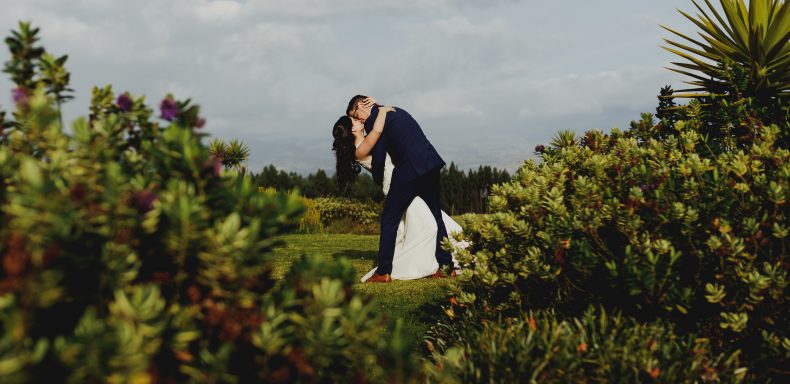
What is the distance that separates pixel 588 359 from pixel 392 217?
4813mm

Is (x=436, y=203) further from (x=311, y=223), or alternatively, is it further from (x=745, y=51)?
(x=311, y=223)

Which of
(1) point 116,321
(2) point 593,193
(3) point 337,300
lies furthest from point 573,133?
(1) point 116,321

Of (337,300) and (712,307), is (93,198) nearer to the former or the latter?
(337,300)

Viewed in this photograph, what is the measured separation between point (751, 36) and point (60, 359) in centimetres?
823

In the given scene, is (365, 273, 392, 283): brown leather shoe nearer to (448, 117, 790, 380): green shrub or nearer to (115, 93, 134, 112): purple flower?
(448, 117, 790, 380): green shrub

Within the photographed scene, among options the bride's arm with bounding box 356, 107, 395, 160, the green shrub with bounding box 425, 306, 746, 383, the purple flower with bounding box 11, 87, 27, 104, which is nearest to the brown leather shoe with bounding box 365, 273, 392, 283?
the bride's arm with bounding box 356, 107, 395, 160

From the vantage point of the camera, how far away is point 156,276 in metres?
2.10

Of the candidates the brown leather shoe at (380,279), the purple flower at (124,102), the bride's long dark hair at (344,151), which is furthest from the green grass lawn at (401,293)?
the bride's long dark hair at (344,151)

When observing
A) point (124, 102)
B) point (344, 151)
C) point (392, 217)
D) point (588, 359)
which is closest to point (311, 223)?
point (344, 151)

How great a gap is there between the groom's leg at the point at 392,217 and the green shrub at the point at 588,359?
4.15 m

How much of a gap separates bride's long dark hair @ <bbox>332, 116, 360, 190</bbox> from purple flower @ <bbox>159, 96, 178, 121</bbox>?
236 inches

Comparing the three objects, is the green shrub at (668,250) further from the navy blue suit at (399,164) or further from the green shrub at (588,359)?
the navy blue suit at (399,164)

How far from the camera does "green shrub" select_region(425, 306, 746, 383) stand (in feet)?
10.7

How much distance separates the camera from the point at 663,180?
13.5 feet
